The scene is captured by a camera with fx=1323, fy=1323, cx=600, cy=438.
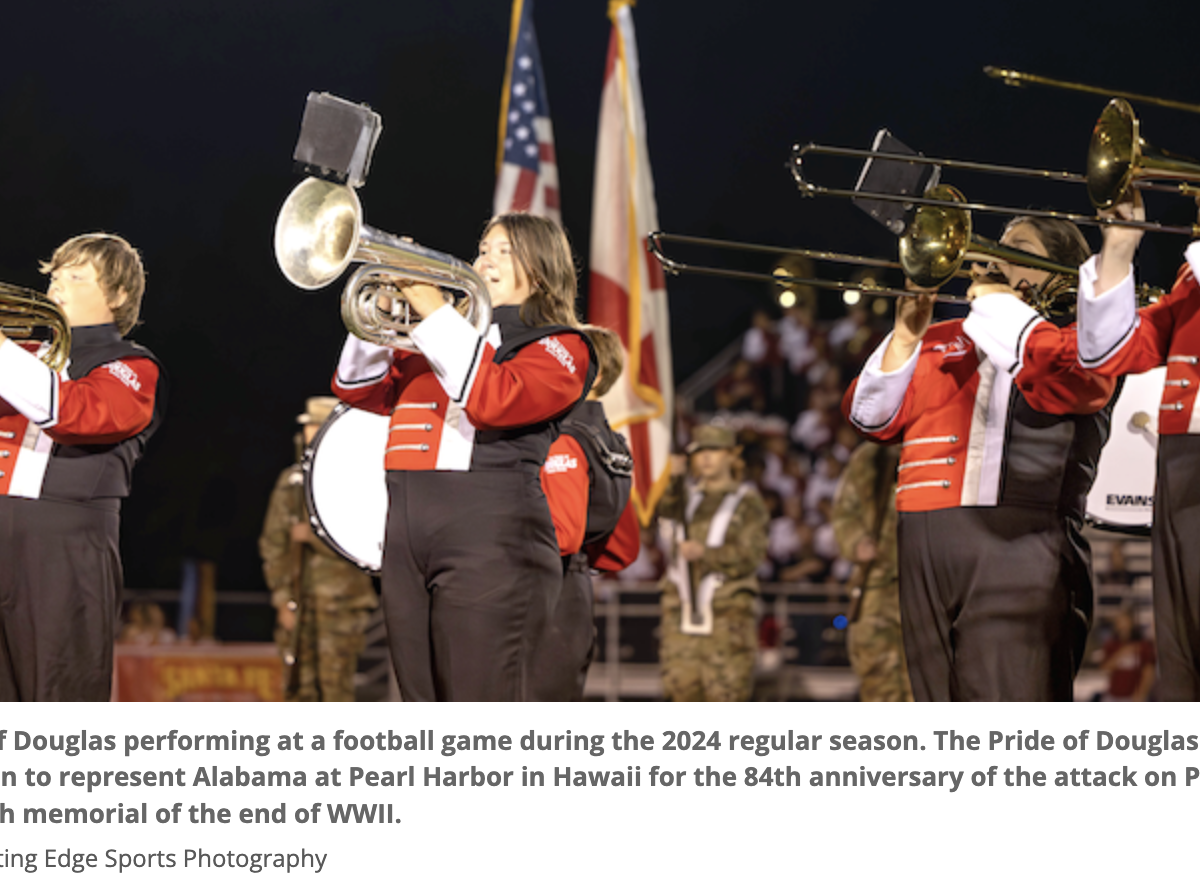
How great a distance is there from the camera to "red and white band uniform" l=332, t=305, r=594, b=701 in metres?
3.22

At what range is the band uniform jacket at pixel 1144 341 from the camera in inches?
112

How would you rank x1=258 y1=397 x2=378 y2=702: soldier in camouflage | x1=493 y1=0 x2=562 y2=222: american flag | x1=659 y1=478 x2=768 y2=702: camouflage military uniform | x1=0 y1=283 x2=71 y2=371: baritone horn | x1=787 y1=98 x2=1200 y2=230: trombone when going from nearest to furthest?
x1=787 y1=98 x2=1200 y2=230: trombone < x1=0 y1=283 x2=71 y2=371: baritone horn < x1=493 y1=0 x2=562 y2=222: american flag < x1=258 y1=397 x2=378 y2=702: soldier in camouflage < x1=659 y1=478 x2=768 y2=702: camouflage military uniform

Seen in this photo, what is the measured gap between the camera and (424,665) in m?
3.28

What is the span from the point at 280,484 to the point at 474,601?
4720 millimetres

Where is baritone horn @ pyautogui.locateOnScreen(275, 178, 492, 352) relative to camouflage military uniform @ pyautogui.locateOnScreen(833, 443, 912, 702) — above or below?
above

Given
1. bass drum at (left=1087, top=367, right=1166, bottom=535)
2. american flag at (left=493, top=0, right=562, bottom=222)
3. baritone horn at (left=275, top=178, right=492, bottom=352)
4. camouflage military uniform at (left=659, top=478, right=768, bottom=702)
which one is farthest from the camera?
camouflage military uniform at (left=659, top=478, right=768, bottom=702)

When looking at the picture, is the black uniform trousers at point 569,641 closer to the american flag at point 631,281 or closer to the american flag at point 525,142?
the american flag at point 631,281

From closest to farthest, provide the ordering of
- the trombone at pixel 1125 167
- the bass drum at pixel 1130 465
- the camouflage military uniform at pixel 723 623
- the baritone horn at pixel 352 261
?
the trombone at pixel 1125 167 → the baritone horn at pixel 352 261 → the bass drum at pixel 1130 465 → the camouflage military uniform at pixel 723 623

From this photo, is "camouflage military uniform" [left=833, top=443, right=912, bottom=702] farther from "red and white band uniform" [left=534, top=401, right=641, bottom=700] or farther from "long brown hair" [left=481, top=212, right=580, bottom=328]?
"long brown hair" [left=481, top=212, right=580, bottom=328]

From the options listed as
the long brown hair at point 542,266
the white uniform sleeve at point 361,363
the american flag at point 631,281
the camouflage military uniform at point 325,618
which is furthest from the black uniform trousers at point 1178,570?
the camouflage military uniform at point 325,618

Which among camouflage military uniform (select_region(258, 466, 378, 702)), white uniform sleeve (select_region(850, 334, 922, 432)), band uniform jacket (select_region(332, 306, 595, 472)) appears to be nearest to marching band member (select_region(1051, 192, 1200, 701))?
white uniform sleeve (select_region(850, 334, 922, 432))

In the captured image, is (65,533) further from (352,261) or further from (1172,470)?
(1172,470)
